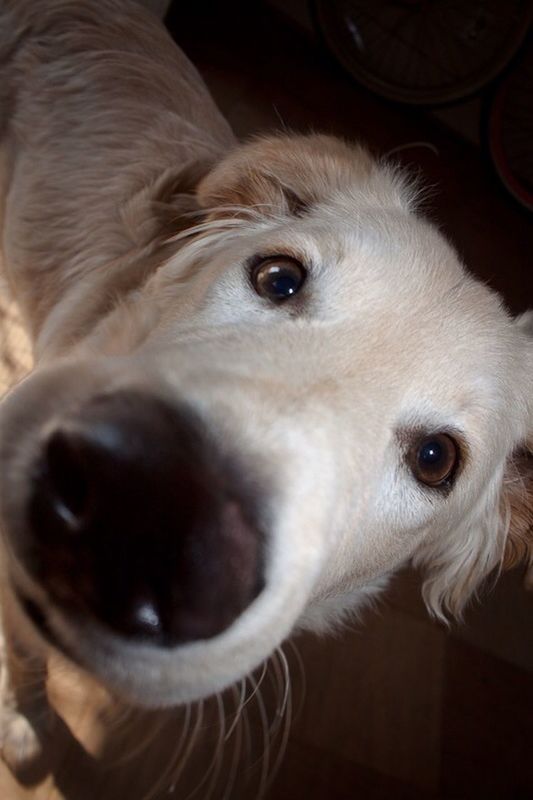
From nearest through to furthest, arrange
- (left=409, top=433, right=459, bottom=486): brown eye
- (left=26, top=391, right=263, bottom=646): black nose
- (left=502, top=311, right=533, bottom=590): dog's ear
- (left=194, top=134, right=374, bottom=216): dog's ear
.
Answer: (left=26, top=391, right=263, bottom=646): black nose → (left=409, top=433, right=459, bottom=486): brown eye → (left=194, top=134, right=374, bottom=216): dog's ear → (left=502, top=311, right=533, bottom=590): dog's ear

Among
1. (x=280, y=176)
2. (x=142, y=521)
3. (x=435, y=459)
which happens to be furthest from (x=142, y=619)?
(x=280, y=176)

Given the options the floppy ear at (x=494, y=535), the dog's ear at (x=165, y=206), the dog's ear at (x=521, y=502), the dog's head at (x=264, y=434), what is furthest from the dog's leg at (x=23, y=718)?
the dog's ear at (x=521, y=502)

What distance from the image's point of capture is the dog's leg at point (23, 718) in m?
1.96

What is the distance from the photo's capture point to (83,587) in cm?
78

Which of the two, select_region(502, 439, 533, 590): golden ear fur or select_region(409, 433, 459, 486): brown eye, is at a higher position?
select_region(409, 433, 459, 486): brown eye

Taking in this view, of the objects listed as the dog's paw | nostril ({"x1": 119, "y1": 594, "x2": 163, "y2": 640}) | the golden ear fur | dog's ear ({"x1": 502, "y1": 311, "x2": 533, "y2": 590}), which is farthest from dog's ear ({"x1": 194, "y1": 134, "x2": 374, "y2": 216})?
the dog's paw

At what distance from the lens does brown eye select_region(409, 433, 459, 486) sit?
132 centimetres

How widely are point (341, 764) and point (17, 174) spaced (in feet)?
8.31

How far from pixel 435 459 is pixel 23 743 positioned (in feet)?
5.17

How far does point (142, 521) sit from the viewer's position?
726 millimetres

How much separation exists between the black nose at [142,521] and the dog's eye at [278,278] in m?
0.58

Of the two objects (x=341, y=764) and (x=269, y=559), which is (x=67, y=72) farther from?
(x=341, y=764)

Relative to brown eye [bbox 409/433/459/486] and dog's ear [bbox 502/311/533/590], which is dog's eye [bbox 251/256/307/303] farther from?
dog's ear [bbox 502/311/533/590]

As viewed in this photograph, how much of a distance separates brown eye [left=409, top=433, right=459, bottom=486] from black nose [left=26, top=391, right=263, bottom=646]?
59cm
